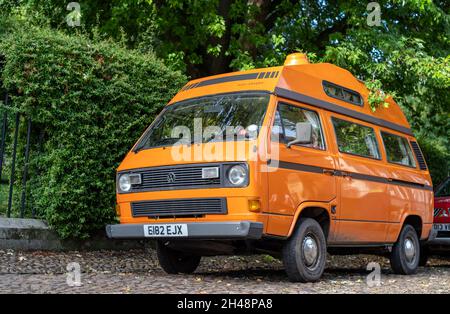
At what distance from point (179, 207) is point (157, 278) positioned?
993 millimetres

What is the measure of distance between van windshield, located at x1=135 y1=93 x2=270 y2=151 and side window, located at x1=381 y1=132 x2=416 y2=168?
9.56 ft

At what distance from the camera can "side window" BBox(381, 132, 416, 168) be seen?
9.41 m

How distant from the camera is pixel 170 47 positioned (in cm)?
1349

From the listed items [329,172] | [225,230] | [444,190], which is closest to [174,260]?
[225,230]

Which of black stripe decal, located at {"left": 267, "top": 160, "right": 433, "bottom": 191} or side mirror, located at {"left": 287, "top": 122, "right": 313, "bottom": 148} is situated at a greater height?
side mirror, located at {"left": 287, "top": 122, "right": 313, "bottom": 148}

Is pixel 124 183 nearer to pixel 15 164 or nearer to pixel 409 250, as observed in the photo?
pixel 15 164

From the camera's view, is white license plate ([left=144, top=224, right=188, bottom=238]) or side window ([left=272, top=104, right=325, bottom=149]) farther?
side window ([left=272, top=104, right=325, bottom=149])

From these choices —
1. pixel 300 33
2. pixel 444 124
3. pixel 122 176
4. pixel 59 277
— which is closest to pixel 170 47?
pixel 300 33

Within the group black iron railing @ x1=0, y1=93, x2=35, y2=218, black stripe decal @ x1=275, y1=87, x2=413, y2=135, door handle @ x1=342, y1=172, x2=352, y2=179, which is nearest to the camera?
black stripe decal @ x1=275, y1=87, x2=413, y2=135

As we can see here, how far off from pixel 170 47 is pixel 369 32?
4.20 meters

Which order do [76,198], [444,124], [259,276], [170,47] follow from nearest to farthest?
[259,276] < [76,198] < [170,47] < [444,124]

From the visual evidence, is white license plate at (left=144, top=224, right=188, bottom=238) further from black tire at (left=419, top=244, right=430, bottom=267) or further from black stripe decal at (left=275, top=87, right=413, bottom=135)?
black tire at (left=419, top=244, right=430, bottom=267)

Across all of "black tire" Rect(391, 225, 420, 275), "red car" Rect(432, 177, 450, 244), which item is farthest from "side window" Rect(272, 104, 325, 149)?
"red car" Rect(432, 177, 450, 244)

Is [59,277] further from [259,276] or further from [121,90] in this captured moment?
[121,90]
